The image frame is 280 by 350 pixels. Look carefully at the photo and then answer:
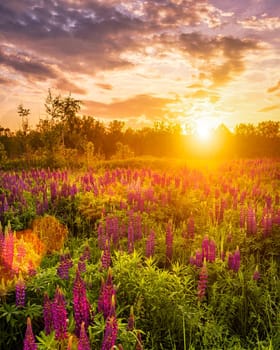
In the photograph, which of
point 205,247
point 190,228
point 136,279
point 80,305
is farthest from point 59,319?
point 190,228

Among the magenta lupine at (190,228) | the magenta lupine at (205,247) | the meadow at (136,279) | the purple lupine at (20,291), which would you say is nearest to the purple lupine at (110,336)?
the meadow at (136,279)

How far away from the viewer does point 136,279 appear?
3670 millimetres

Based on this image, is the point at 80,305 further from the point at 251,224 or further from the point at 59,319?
the point at 251,224

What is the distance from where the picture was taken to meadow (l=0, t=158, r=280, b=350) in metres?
2.51

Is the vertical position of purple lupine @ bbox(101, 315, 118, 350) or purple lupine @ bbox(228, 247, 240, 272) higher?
purple lupine @ bbox(101, 315, 118, 350)

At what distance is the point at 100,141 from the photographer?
189ft

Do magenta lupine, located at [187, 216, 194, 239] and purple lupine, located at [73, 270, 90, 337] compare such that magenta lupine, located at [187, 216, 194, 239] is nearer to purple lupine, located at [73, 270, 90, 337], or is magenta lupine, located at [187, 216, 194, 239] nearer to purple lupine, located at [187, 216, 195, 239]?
purple lupine, located at [187, 216, 195, 239]

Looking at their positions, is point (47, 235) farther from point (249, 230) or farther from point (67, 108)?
point (67, 108)

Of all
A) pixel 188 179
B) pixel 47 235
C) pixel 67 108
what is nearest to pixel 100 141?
pixel 67 108

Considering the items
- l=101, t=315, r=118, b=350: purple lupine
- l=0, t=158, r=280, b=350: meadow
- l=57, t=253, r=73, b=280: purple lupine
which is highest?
l=101, t=315, r=118, b=350: purple lupine

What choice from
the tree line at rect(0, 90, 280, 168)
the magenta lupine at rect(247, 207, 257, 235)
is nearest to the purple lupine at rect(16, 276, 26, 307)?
the magenta lupine at rect(247, 207, 257, 235)

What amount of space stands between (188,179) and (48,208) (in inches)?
174

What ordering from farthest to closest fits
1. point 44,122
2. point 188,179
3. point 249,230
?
1. point 44,122
2. point 188,179
3. point 249,230

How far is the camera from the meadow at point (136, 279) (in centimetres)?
251
